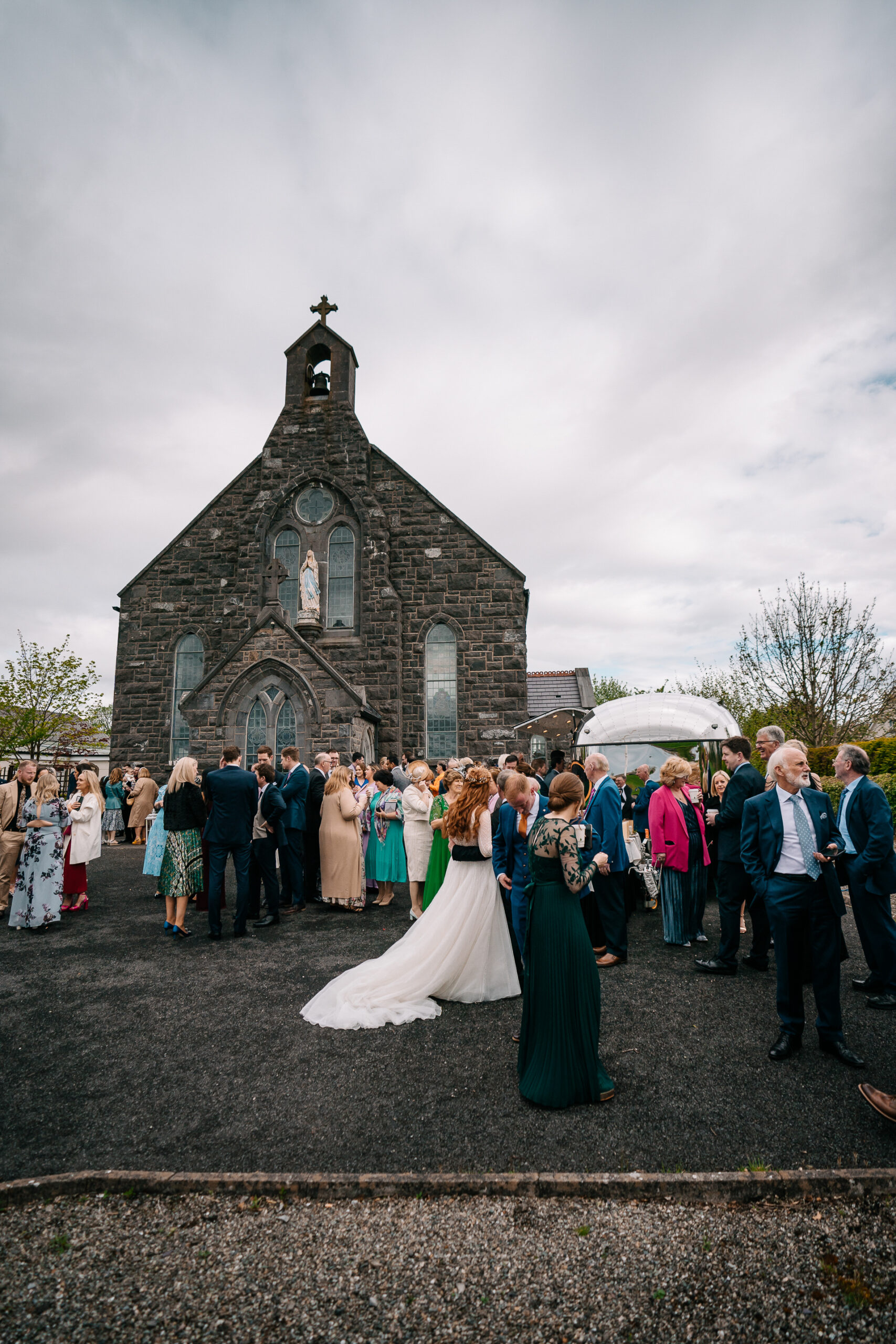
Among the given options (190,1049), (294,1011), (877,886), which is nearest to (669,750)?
(877,886)

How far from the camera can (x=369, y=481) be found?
19.4 metres

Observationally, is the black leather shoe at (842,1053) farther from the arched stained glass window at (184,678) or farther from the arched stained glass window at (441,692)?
the arched stained glass window at (184,678)

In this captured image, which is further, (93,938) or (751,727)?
(751,727)

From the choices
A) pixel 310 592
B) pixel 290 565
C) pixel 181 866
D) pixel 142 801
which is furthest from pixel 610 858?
pixel 290 565

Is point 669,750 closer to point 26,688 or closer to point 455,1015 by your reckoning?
point 455,1015

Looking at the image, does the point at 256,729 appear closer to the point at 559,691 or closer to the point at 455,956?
the point at 455,956

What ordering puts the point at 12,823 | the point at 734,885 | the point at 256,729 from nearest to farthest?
the point at 734,885, the point at 12,823, the point at 256,729

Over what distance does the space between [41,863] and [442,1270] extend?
25.2 feet

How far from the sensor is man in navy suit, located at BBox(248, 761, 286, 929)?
27.4ft

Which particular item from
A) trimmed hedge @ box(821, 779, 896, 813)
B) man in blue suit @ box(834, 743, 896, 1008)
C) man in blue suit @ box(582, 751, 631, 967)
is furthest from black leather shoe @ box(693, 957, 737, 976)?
trimmed hedge @ box(821, 779, 896, 813)

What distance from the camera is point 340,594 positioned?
1930cm

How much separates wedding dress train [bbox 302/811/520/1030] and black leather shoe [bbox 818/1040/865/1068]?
2.34 m

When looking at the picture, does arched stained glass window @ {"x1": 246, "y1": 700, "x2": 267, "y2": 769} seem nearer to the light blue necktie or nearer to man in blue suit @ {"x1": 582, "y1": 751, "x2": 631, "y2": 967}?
man in blue suit @ {"x1": 582, "y1": 751, "x2": 631, "y2": 967}

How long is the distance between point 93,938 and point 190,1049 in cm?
388
